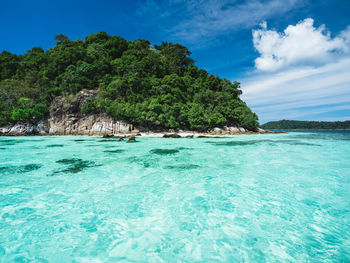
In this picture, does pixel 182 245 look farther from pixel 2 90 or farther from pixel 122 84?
pixel 2 90

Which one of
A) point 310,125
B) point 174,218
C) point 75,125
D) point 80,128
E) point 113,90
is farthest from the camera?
point 310,125

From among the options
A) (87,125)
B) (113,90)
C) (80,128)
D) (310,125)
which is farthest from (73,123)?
(310,125)

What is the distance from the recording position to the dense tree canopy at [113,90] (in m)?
34.1

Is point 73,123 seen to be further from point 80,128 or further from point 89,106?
point 89,106

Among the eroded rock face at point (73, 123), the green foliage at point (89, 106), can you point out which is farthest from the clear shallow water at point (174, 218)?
the green foliage at point (89, 106)

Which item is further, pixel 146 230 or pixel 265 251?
pixel 146 230

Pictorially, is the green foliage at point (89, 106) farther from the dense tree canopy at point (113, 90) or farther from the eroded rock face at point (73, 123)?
the eroded rock face at point (73, 123)

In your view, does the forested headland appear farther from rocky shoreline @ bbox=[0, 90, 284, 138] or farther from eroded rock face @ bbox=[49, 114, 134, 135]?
eroded rock face @ bbox=[49, 114, 134, 135]

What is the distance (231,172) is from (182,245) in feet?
16.2

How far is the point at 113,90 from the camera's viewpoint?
37.4 m

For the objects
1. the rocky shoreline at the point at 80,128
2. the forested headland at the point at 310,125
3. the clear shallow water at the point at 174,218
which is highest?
the forested headland at the point at 310,125

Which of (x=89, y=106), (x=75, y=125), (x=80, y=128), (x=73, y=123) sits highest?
(x=89, y=106)

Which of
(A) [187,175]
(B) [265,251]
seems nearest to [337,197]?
(B) [265,251]

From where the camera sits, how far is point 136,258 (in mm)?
2443
